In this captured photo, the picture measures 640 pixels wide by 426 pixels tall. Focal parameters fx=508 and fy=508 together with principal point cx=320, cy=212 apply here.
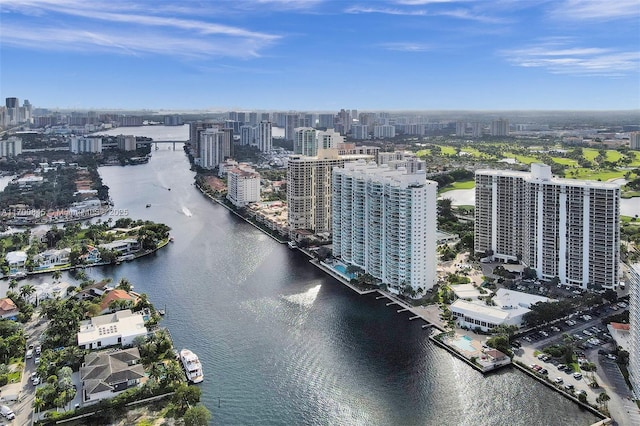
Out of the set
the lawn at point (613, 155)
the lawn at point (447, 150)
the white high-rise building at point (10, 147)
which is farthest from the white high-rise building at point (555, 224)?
the white high-rise building at point (10, 147)

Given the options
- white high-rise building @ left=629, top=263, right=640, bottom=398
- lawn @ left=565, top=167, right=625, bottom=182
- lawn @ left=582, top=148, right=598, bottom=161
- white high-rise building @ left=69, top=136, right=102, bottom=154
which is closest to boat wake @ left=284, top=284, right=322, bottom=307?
white high-rise building @ left=629, top=263, right=640, bottom=398

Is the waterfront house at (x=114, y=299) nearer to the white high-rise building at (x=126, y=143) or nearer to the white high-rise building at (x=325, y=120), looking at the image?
the white high-rise building at (x=126, y=143)

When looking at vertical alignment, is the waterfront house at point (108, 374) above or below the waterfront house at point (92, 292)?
below

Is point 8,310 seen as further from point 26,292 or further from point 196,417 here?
point 196,417

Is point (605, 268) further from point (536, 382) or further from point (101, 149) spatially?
point (101, 149)

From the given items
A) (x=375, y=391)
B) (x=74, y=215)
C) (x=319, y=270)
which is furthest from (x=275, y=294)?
(x=74, y=215)

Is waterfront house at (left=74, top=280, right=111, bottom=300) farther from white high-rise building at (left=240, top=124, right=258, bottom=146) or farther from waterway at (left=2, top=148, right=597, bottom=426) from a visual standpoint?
white high-rise building at (left=240, top=124, right=258, bottom=146)
